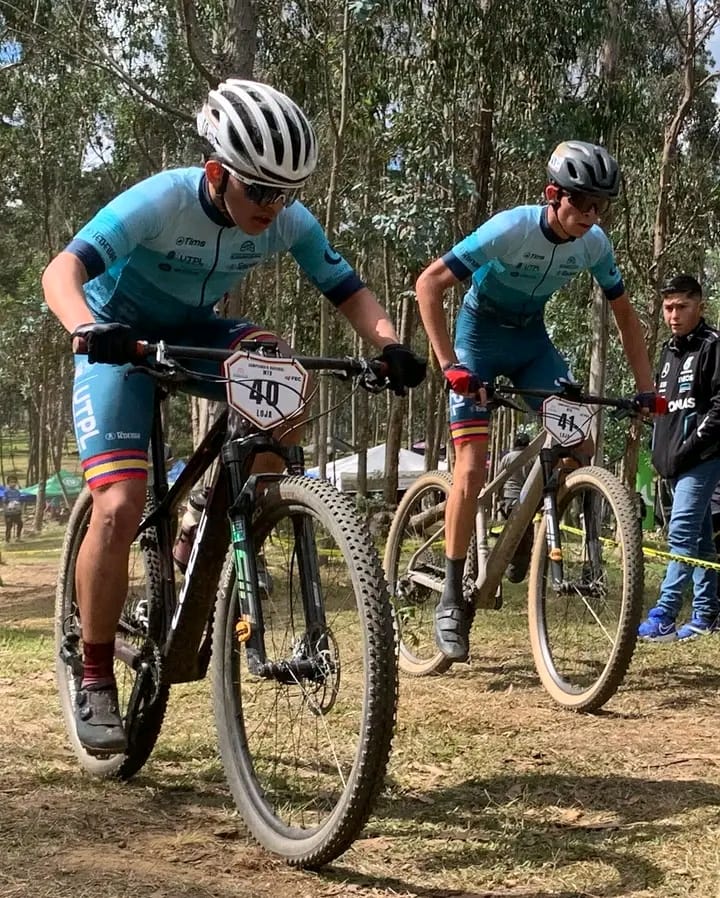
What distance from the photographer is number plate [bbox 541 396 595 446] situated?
4.20 m

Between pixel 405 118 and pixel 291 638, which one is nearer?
pixel 291 638

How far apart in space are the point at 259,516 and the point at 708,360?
400cm

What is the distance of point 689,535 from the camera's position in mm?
5750

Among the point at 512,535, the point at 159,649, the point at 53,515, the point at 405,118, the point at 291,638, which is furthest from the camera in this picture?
the point at 53,515

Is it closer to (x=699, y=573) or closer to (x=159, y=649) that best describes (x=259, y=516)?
(x=159, y=649)

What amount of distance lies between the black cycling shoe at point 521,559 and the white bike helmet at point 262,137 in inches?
97.0

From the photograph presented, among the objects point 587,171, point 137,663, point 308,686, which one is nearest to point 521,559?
point 587,171

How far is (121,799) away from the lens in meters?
3.06

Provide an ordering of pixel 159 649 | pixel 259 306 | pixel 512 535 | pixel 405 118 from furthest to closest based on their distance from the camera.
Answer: pixel 259 306 < pixel 405 118 < pixel 512 535 < pixel 159 649

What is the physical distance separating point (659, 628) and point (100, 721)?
3.67 m

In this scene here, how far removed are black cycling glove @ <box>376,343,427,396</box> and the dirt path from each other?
125cm

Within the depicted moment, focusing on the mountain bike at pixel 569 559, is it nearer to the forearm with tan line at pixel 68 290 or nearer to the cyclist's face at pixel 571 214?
the cyclist's face at pixel 571 214

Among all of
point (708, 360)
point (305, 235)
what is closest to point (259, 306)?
point (708, 360)

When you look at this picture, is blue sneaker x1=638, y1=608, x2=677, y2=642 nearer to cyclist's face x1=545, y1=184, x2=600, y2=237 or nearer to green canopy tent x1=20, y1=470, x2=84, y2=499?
cyclist's face x1=545, y1=184, x2=600, y2=237
